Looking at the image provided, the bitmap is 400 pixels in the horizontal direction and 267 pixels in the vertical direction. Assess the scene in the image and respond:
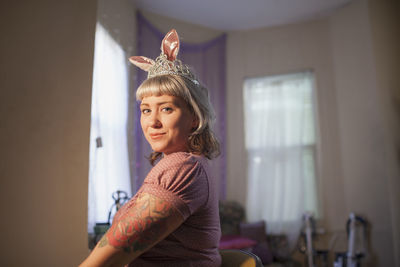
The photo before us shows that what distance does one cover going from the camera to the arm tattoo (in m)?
0.84

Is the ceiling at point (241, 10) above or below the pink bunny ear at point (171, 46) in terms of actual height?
above

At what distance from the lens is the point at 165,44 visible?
1.27 meters

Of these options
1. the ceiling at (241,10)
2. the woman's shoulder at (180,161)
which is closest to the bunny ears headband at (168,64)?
the woman's shoulder at (180,161)

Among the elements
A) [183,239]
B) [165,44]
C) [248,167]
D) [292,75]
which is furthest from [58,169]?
[292,75]

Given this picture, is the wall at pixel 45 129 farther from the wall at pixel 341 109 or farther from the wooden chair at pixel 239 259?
the wall at pixel 341 109

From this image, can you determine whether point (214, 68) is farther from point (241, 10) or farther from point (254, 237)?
point (254, 237)

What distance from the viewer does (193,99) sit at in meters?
1.13

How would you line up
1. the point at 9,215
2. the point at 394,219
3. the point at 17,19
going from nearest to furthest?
the point at 9,215
the point at 17,19
the point at 394,219

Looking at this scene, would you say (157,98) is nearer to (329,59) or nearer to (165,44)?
(165,44)

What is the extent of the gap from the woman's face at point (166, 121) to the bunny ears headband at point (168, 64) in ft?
0.38

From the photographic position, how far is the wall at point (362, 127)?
14.0 feet

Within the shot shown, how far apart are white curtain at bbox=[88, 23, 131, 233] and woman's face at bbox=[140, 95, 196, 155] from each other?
167cm

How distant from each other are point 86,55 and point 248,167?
11.6 feet

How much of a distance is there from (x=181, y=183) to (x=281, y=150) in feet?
14.4
